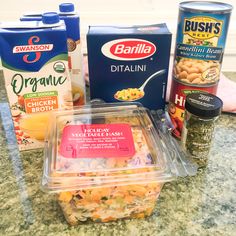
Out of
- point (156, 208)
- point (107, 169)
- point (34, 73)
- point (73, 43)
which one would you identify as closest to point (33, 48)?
point (34, 73)

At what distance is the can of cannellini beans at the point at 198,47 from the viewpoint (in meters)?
0.69

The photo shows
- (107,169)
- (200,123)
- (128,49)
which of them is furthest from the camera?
(128,49)

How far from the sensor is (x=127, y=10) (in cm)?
130

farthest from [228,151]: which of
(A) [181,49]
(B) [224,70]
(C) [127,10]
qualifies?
(C) [127,10]

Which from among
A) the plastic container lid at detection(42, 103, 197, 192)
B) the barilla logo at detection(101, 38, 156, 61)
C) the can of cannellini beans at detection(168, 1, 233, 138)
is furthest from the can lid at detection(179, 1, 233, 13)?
the plastic container lid at detection(42, 103, 197, 192)

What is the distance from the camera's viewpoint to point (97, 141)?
0.65 metres

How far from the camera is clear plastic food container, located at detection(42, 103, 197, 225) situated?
56 cm

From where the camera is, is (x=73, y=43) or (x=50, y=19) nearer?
(x=50, y=19)

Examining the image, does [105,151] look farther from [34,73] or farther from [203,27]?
[203,27]

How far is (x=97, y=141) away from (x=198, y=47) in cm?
32

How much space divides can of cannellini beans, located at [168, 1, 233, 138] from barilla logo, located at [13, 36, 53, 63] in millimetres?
304

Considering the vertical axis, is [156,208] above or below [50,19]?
below

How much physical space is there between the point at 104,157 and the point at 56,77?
23 cm

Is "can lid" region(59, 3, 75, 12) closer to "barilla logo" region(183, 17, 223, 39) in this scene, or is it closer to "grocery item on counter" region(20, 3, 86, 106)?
"grocery item on counter" region(20, 3, 86, 106)
